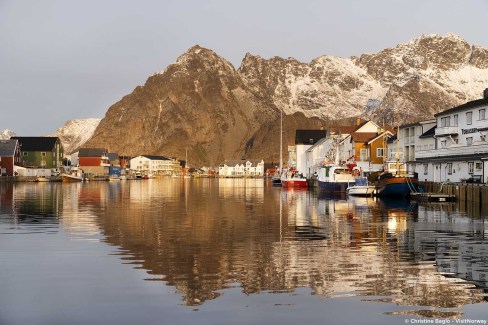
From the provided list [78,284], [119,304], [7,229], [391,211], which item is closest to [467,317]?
[119,304]

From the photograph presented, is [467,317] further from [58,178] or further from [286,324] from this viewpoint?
[58,178]

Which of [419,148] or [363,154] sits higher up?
[419,148]

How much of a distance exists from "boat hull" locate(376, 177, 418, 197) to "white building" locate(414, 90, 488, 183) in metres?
5.31

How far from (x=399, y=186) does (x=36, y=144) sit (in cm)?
14010

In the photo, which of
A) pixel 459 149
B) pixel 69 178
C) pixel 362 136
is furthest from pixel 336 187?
pixel 69 178

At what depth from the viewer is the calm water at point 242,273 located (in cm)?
1590

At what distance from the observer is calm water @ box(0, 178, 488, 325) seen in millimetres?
15898

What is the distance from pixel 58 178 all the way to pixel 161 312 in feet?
558

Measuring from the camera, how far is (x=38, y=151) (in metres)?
187

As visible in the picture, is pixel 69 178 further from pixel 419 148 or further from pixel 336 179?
pixel 419 148

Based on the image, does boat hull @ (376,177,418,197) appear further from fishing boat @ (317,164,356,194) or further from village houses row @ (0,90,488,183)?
fishing boat @ (317,164,356,194)

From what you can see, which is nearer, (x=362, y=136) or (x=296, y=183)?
(x=362, y=136)

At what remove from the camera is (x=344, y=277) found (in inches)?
800

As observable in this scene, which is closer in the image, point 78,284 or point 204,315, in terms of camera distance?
point 204,315
